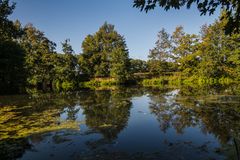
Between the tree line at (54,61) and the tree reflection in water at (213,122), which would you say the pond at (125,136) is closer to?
the tree reflection in water at (213,122)

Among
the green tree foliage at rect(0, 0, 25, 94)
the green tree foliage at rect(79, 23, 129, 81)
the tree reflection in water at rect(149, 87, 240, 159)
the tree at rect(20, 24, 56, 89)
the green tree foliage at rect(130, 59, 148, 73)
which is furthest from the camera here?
the green tree foliage at rect(130, 59, 148, 73)

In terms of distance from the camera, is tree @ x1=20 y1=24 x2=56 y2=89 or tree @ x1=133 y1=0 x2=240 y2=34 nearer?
tree @ x1=133 y1=0 x2=240 y2=34

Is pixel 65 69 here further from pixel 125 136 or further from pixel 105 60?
pixel 125 136

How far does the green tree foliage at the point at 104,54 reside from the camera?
45.6 meters

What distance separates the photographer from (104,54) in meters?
53.3

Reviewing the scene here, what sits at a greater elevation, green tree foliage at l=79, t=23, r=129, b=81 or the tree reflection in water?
green tree foliage at l=79, t=23, r=129, b=81

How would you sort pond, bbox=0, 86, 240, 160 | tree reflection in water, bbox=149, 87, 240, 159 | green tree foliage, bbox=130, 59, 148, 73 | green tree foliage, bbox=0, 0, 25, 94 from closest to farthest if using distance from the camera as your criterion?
pond, bbox=0, 86, 240, 160 → tree reflection in water, bbox=149, 87, 240, 159 → green tree foliage, bbox=0, 0, 25, 94 → green tree foliage, bbox=130, 59, 148, 73

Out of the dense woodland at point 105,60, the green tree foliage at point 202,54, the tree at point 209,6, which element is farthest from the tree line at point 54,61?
the tree at point 209,6

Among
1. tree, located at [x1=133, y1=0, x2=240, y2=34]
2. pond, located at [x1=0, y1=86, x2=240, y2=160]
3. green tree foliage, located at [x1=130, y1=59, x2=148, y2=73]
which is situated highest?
green tree foliage, located at [x1=130, y1=59, x2=148, y2=73]

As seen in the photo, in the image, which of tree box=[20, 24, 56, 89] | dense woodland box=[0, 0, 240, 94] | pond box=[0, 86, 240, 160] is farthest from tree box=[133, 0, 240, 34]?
tree box=[20, 24, 56, 89]

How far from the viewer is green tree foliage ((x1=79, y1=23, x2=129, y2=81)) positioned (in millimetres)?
45625

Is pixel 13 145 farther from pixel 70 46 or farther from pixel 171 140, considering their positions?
pixel 70 46

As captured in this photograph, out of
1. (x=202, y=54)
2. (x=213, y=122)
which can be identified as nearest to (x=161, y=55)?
(x=202, y=54)

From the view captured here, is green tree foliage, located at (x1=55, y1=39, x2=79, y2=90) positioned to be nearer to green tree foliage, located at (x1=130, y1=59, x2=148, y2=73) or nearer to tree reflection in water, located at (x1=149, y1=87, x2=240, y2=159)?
green tree foliage, located at (x1=130, y1=59, x2=148, y2=73)
